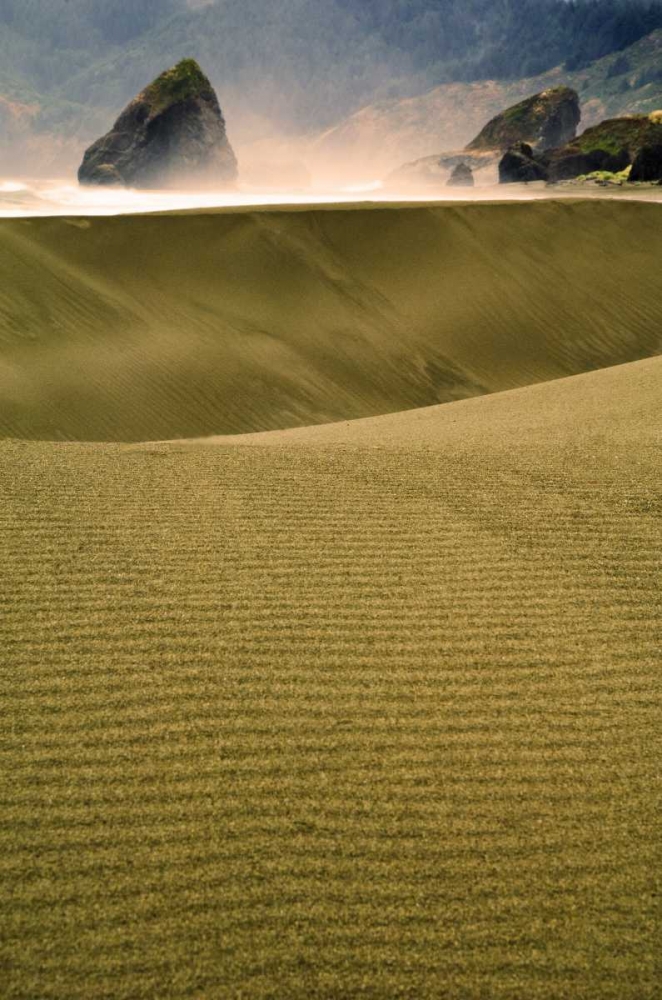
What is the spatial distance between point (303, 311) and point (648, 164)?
125ft

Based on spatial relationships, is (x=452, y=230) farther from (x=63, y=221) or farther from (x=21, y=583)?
(x=21, y=583)

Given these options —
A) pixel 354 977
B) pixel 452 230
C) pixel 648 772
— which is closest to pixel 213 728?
pixel 354 977

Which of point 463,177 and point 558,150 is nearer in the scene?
point 558,150

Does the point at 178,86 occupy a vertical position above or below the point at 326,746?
above

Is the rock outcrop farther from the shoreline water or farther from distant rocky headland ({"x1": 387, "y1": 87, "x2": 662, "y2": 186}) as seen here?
the shoreline water

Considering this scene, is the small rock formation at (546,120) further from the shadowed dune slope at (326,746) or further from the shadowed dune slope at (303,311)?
the shadowed dune slope at (326,746)

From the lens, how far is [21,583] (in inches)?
136

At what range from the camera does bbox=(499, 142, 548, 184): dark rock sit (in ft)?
194

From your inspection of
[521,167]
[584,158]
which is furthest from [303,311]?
[584,158]

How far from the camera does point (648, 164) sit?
148ft

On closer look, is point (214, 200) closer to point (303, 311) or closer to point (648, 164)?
point (648, 164)

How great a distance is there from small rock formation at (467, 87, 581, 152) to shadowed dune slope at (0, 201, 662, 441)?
257 feet

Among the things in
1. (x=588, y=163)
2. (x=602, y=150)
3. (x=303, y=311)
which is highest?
(x=602, y=150)

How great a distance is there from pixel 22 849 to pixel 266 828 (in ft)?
2.37
